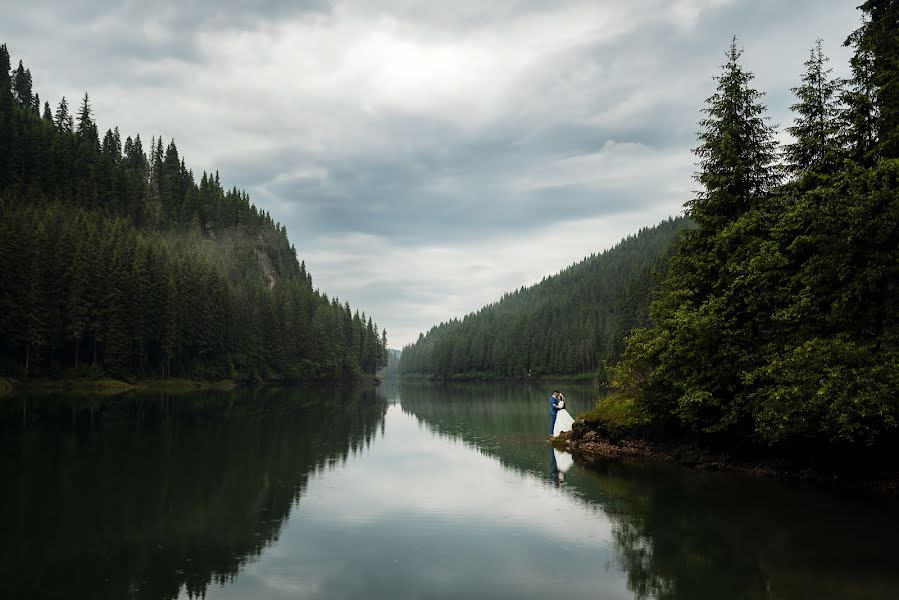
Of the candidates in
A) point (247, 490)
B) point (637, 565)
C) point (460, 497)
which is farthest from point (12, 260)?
point (637, 565)

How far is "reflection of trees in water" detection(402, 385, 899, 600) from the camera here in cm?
1169

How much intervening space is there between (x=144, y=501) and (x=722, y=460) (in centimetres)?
2291

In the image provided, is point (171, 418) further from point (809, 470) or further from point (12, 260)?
point (12, 260)

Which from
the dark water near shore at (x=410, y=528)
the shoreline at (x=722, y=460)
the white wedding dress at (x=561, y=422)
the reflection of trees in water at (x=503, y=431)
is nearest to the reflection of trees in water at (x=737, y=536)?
the dark water near shore at (x=410, y=528)

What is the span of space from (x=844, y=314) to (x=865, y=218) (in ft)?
11.0

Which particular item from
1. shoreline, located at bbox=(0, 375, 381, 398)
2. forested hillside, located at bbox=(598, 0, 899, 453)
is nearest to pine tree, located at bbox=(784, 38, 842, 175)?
forested hillside, located at bbox=(598, 0, 899, 453)

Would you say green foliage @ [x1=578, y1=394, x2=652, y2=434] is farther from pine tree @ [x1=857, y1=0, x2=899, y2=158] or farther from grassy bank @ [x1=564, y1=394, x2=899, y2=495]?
pine tree @ [x1=857, y1=0, x2=899, y2=158]

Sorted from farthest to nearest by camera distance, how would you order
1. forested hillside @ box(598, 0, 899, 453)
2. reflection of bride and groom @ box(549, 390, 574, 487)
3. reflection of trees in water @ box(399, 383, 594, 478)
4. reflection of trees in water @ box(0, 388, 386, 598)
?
reflection of trees in water @ box(399, 383, 594, 478), reflection of bride and groom @ box(549, 390, 574, 487), forested hillside @ box(598, 0, 899, 453), reflection of trees in water @ box(0, 388, 386, 598)

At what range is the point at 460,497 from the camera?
20062 mm

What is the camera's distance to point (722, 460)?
88.7 feet

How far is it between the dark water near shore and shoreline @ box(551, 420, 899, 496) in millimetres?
1693

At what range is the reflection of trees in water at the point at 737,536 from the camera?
11688 mm

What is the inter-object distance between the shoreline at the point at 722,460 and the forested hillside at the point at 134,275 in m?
73.7

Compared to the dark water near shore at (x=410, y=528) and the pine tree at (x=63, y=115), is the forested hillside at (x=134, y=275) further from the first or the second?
the dark water near shore at (x=410, y=528)
